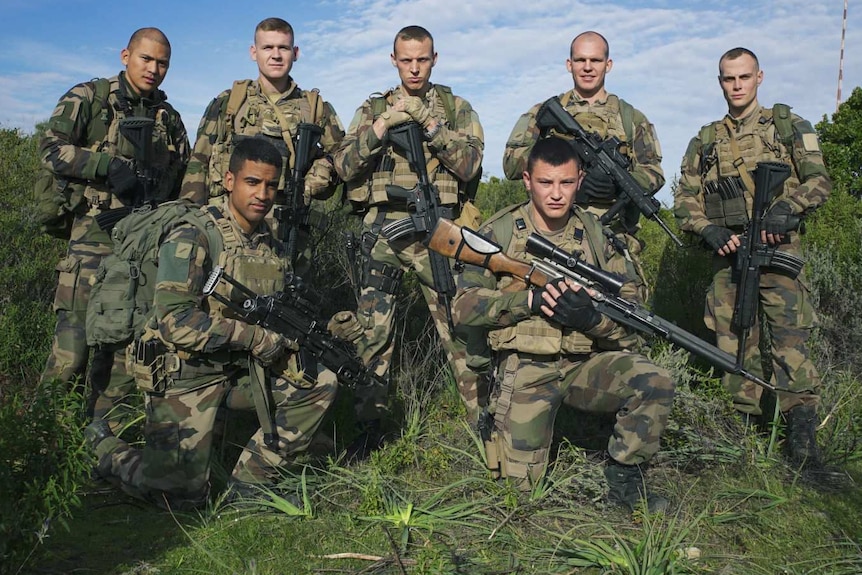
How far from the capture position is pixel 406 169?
203 inches

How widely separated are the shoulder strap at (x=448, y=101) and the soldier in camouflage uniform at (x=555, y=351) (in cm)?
110

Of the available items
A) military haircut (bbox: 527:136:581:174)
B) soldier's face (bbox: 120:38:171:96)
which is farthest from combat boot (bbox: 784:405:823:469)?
soldier's face (bbox: 120:38:171:96)

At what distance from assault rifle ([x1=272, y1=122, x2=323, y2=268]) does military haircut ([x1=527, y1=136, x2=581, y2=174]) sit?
1660 millimetres

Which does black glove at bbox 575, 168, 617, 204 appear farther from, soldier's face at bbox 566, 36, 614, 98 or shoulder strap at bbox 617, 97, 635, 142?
soldier's face at bbox 566, 36, 614, 98

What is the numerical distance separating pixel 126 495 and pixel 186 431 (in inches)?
25.6

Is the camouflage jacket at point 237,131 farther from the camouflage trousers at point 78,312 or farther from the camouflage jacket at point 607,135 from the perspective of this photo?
the camouflage jacket at point 607,135

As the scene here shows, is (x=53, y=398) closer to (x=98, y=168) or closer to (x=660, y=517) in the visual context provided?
(x=98, y=168)

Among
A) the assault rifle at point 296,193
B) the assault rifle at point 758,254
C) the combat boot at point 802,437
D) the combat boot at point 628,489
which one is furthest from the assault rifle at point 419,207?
the combat boot at point 802,437

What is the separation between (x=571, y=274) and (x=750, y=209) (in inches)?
72.2

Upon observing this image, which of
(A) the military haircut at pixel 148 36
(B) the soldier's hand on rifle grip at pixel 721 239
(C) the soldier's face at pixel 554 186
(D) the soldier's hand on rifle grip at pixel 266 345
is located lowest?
(D) the soldier's hand on rifle grip at pixel 266 345

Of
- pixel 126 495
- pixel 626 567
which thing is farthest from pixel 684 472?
pixel 126 495

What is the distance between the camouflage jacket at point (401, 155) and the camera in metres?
5.05

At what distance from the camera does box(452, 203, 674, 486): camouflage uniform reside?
13.2ft

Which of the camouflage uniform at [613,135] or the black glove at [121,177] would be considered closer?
the black glove at [121,177]
